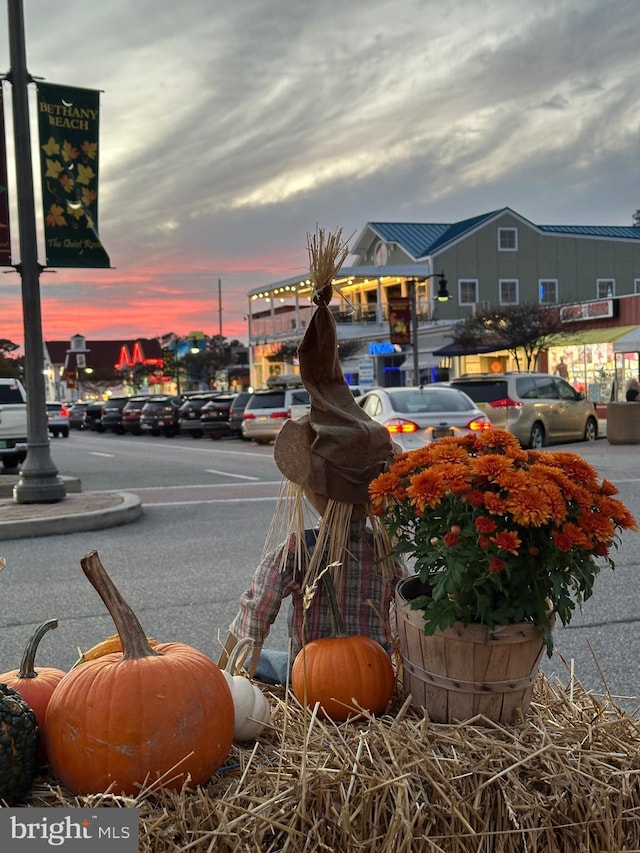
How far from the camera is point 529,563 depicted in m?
2.38

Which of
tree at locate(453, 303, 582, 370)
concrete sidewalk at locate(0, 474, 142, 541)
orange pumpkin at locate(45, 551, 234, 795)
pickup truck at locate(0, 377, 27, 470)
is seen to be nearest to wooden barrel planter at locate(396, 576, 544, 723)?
orange pumpkin at locate(45, 551, 234, 795)

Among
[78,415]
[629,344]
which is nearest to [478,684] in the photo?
[629,344]

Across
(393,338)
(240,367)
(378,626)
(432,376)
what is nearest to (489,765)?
(378,626)

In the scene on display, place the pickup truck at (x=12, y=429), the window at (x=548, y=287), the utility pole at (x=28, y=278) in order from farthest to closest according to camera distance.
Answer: the window at (x=548, y=287), the pickup truck at (x=12, y=429), the utility pole at (x=28, y=278)

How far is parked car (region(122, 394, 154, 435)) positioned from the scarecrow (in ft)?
124

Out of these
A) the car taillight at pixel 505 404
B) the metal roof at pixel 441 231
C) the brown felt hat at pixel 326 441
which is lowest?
the car taillight at pixel 505 404

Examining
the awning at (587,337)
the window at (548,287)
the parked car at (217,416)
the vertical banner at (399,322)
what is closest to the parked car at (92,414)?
the parked car at (217,416)

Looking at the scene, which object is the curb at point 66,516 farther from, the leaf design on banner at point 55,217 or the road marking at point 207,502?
the leaf design on banner at point 55,217

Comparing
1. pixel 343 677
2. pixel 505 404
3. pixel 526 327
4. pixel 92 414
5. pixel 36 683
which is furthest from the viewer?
pixel 92 414

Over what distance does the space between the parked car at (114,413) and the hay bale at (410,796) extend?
4182 centimetres

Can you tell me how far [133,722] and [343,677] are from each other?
0.65 metres

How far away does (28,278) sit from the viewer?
1147 cm

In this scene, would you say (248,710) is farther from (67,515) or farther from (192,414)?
(192,414)

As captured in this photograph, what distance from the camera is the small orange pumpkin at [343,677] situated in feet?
8.52
